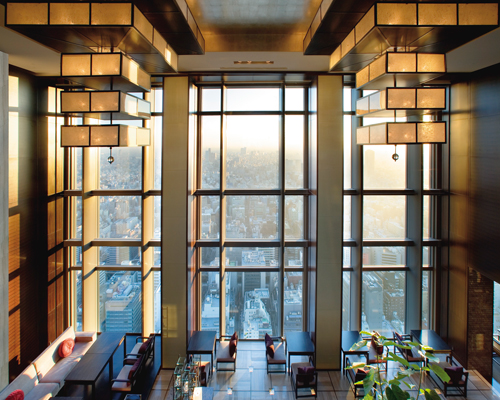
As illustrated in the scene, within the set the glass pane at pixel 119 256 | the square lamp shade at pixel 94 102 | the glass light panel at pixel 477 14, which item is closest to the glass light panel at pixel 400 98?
the glass light panel at pixel 477 14

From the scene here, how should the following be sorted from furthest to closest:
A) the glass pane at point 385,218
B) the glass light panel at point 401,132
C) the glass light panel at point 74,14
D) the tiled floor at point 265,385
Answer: the glass pane at point 385,218 < the tiled floor at point 265,385 < the glass light panel at point 401,132 < the glass light panel at point 74,14

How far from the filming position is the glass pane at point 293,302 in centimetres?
796

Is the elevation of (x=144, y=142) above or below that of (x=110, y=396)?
above

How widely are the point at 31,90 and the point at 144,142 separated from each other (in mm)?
4383

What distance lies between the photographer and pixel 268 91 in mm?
7918

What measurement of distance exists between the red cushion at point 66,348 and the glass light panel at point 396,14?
8425 millimetres

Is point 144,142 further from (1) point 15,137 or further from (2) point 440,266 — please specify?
(2) point 440,266

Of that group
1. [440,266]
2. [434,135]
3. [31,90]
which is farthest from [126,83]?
[440,266]

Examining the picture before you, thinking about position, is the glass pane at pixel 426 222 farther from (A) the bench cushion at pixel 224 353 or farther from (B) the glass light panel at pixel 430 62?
(A) the bench cushion at pixel 224 353

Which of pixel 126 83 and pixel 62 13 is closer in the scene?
pixel 62 13

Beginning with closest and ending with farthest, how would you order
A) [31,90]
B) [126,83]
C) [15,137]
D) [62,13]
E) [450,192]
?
[62,13] < [126,83] < [15,137] < [31,90] < [450,192]

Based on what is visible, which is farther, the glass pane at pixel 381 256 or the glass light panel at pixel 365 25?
the glass pane at pixel 381 256

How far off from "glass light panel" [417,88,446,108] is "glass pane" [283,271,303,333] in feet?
17.0

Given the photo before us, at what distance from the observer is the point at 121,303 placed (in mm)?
8008
